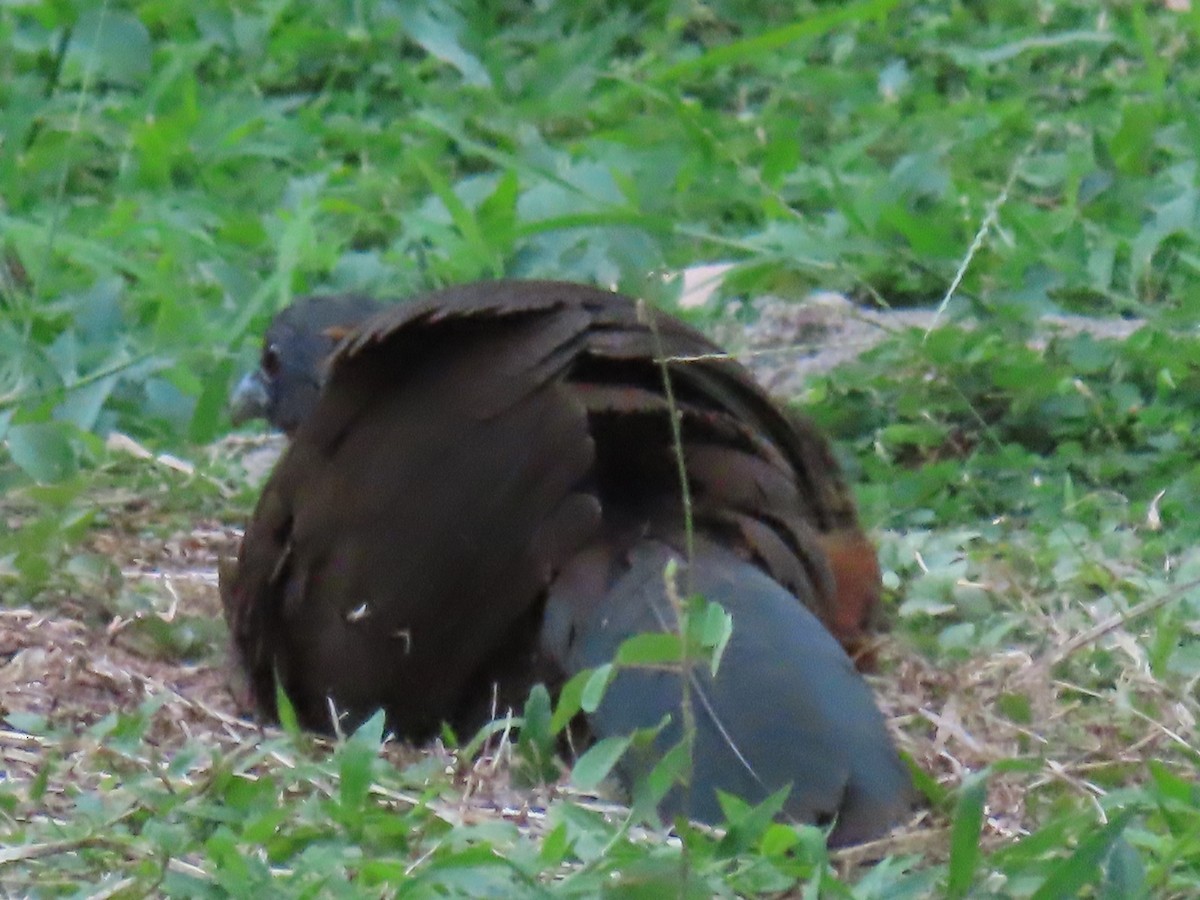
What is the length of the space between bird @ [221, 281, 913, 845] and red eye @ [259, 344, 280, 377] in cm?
124

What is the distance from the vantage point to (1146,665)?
3557mm

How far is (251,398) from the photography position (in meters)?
4.96

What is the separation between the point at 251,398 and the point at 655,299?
0.99 meters

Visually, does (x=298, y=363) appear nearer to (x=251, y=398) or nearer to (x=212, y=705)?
(x=251, y=398)

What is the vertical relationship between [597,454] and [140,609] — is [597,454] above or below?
above

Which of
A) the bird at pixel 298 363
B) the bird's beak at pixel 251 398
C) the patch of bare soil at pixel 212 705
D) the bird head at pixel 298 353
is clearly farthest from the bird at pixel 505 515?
the bird's beak at pixel 251 398

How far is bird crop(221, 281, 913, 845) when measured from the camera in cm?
332

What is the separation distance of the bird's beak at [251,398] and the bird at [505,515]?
132 centimetres

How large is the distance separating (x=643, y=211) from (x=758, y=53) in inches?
68.8

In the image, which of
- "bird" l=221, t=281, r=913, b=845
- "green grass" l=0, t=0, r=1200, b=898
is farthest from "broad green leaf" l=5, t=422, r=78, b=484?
"bird" l=221, t=281, r=913, b=845

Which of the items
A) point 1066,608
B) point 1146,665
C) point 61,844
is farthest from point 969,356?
point 61,844

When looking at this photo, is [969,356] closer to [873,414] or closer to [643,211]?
[873,414]

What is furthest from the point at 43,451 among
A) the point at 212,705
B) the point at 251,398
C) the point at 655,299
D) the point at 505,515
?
the point at 505,515

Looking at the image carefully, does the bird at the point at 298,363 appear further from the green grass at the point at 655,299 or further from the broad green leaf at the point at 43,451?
the broad green leaf at the point at 43,451
